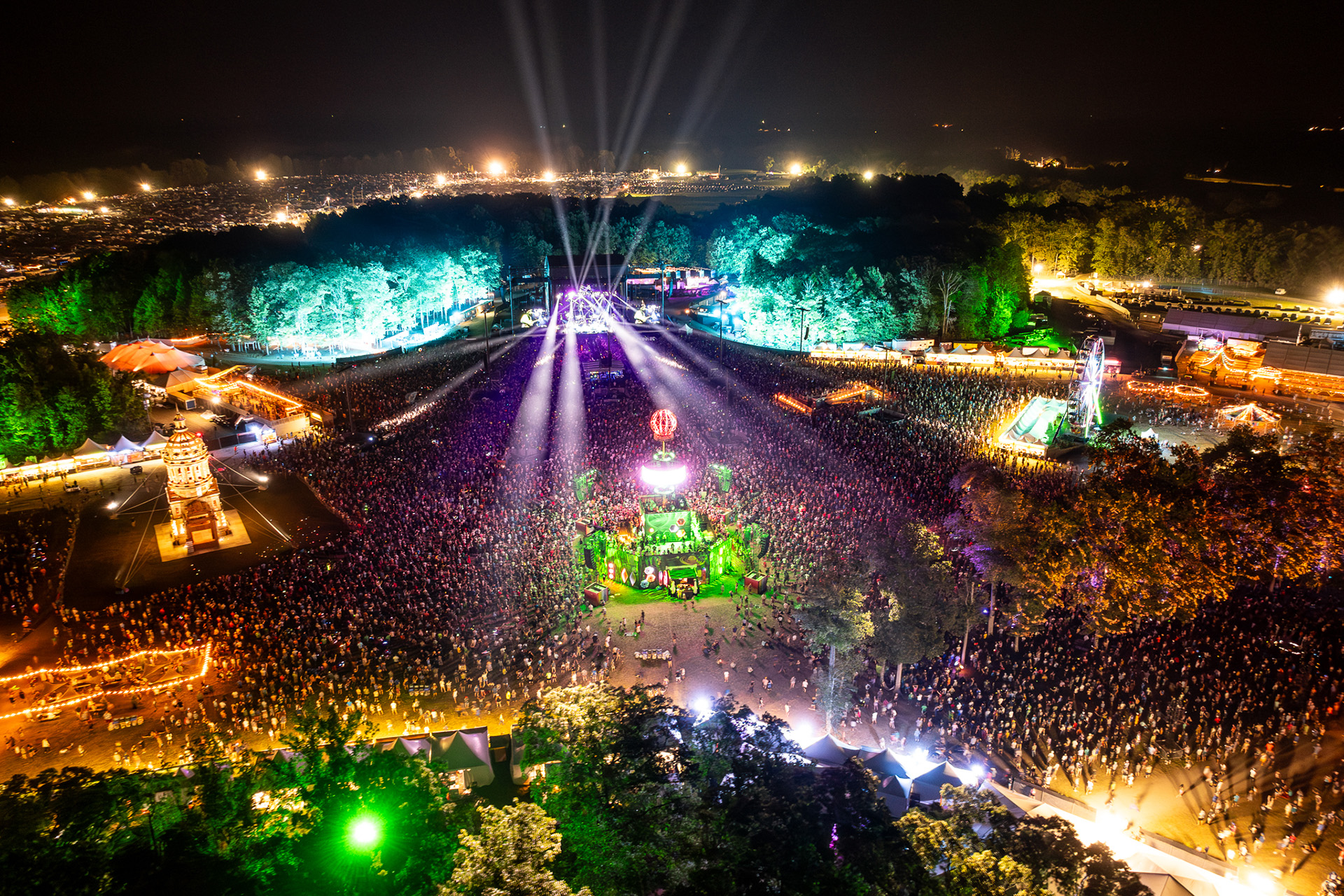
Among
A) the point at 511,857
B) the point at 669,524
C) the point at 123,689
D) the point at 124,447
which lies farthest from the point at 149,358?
the point at 511,857

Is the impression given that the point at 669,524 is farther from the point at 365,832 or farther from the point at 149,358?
the point at 149,358

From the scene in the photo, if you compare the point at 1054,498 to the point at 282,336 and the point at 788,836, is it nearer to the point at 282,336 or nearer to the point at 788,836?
the point at 788,836

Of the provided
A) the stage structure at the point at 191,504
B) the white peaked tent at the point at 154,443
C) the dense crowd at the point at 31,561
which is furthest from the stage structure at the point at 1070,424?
the white peaked tent at the point at 154,443

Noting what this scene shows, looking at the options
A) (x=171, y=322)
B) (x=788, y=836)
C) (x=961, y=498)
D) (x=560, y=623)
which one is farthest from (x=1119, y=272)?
(x=171, y=322)

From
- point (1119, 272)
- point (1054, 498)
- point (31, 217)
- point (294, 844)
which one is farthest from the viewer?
point (31, 217)

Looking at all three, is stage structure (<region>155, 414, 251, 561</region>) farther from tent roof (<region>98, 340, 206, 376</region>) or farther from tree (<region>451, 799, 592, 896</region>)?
tent roof (<region>98, 340, 206, 376</region>)

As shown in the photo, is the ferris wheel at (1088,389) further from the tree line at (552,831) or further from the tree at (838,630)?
the tree line at (552,831)
